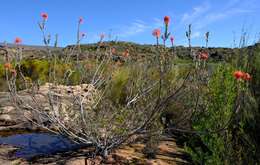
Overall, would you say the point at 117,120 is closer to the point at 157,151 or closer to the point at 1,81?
the point at 157,151

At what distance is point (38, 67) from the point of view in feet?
41.6

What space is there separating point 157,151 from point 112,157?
0.62 m

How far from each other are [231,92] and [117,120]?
145 cm

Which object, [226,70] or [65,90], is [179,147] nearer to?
[226,70]

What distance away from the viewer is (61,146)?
5.32 m

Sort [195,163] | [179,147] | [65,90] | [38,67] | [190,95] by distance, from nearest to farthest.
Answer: [195,163] → [179,147] → [190,95] → [65,90] → [38,67]

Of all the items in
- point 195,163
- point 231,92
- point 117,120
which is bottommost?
point 195,163

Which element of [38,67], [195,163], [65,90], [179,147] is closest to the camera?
[195,163]

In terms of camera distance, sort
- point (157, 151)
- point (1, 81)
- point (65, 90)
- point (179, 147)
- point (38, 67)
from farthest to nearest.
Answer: point (38, 67) < point (1, 81) < point (65, 90) < point (179, 147) < point (157, 151)

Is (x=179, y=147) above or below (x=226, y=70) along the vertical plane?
below

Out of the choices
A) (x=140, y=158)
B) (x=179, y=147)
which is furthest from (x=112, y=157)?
(x=179, y=147)

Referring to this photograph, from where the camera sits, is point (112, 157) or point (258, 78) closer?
point (112, 157)

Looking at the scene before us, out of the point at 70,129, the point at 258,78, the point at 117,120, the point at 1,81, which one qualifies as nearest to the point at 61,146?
the point at 70,129

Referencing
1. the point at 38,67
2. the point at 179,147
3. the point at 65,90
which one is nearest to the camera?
the point at 179,147
